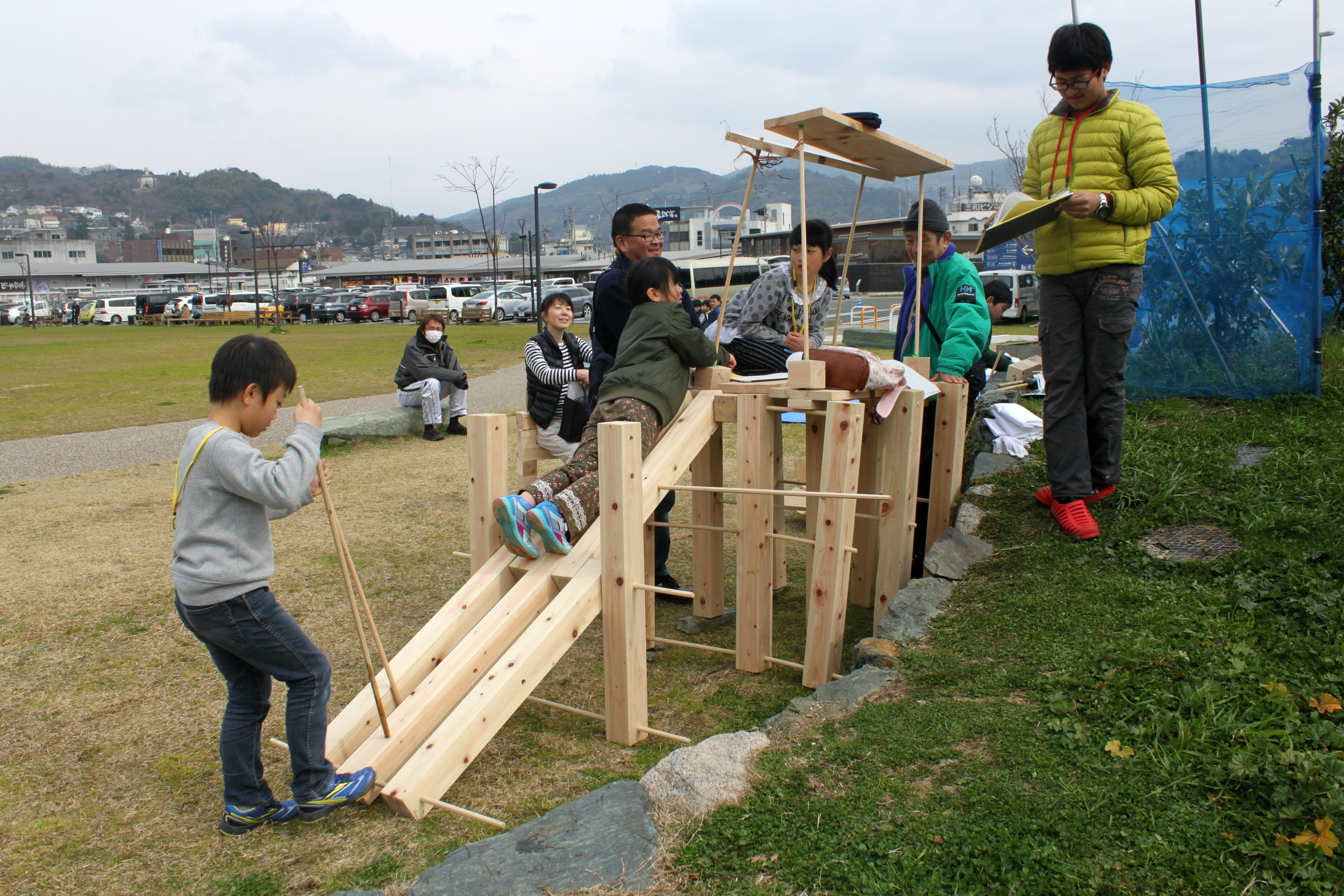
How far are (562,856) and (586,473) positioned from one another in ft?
5.48

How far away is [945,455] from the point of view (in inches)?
188

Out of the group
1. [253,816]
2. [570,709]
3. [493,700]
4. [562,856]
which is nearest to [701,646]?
[570,709]

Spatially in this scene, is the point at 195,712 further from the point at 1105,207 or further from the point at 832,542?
the point at 1105,207

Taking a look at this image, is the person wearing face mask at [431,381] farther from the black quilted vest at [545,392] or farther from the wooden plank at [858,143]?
the wooden plank at [858,143]

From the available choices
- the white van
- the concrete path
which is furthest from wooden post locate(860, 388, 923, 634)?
the white van

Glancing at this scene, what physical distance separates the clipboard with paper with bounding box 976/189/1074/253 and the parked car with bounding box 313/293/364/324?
134ft

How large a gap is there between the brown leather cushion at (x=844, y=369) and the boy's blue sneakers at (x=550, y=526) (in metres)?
1.38

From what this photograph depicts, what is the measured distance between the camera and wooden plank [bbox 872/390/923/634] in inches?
168

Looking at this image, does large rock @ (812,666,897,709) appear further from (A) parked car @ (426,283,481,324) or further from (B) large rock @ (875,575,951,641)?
(A) parked car @ (426,283,481,324)

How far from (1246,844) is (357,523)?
5762mm

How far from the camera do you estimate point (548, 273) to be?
69.6 m

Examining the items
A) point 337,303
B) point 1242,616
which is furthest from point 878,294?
point 1242,616

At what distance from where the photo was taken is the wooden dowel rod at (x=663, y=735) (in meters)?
3.37

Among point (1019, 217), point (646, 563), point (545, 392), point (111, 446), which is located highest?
point (1019, 217)
